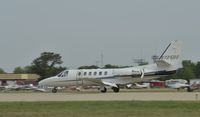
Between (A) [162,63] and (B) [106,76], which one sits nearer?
(A) [162,63]

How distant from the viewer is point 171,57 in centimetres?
6178

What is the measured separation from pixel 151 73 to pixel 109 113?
123ft

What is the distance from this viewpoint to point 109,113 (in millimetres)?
23688

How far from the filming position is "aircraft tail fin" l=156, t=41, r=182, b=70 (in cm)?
6047

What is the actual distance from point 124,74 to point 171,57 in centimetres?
570

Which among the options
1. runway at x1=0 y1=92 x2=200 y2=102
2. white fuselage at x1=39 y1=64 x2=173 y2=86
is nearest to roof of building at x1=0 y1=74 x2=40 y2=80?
white fuselage at x1=39 y1=64 x2=173 y2=86

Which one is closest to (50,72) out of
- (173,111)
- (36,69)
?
(36,69)

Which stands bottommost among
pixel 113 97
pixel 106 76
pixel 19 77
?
pixel 113 97

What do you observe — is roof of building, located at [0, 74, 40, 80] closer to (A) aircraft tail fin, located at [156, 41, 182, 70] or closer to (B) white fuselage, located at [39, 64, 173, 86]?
(B) white fuselage, located at [39, 64, 173, 86]

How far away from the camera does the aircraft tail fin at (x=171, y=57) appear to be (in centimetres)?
6047

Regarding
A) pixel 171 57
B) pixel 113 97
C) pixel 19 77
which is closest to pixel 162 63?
pixel 171 57

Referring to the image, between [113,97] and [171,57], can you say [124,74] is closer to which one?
[171,57]

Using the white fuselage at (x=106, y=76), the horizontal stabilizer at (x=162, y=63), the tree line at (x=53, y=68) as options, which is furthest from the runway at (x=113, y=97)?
the tree line at (x=53, y=68)

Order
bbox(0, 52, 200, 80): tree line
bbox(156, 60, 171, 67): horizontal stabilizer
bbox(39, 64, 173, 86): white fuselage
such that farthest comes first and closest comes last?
bbox(0, 52, 200, 80): tree line → bbox(39, 64, 173, 86): white fuselage → bbox(156, 60, 171, 67): horizontal stabilizer
